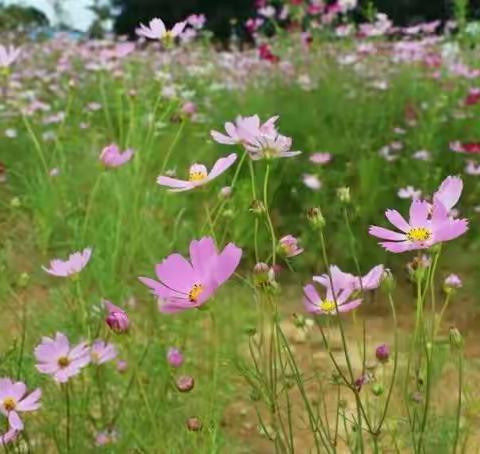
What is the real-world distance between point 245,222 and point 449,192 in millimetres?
1874

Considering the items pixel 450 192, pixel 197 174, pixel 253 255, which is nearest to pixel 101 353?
pixel 197 174

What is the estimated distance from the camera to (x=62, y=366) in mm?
1196

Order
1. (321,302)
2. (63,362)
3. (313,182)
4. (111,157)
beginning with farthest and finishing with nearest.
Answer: (313,182) < (111,157) < (63,362) < (321,302)

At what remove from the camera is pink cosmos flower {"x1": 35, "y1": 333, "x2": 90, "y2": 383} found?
1.18m

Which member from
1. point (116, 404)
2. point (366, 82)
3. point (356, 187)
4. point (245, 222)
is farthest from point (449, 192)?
point (366, 82)

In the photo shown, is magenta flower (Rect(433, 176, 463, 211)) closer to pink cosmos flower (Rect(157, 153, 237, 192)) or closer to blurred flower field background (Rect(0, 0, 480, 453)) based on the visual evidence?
blurred flower field background (Rect(0, 0, 480, 453))

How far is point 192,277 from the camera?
33.2 inches

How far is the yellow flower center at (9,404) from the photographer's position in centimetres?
111

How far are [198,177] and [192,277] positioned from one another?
25 centimetres

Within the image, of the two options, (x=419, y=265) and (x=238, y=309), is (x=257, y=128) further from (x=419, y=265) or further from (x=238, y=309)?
(x=238, y=309)

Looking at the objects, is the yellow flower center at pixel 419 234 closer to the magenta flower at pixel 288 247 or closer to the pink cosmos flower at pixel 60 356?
the magenta flower at pixel 288 247

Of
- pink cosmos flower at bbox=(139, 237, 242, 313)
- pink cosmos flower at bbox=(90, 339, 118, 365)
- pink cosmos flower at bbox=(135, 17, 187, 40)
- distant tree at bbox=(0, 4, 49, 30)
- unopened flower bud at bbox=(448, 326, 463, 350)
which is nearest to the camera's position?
pink cosmos flower at bbox=(139, 237, 242, 313)

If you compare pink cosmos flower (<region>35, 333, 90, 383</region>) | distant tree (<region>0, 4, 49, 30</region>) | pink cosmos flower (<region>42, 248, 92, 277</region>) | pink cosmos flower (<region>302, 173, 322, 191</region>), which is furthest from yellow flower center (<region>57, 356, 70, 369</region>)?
distant tree (<region>0, 4, 49, 30</region>)

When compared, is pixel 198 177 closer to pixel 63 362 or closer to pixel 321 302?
pixel 321 302
